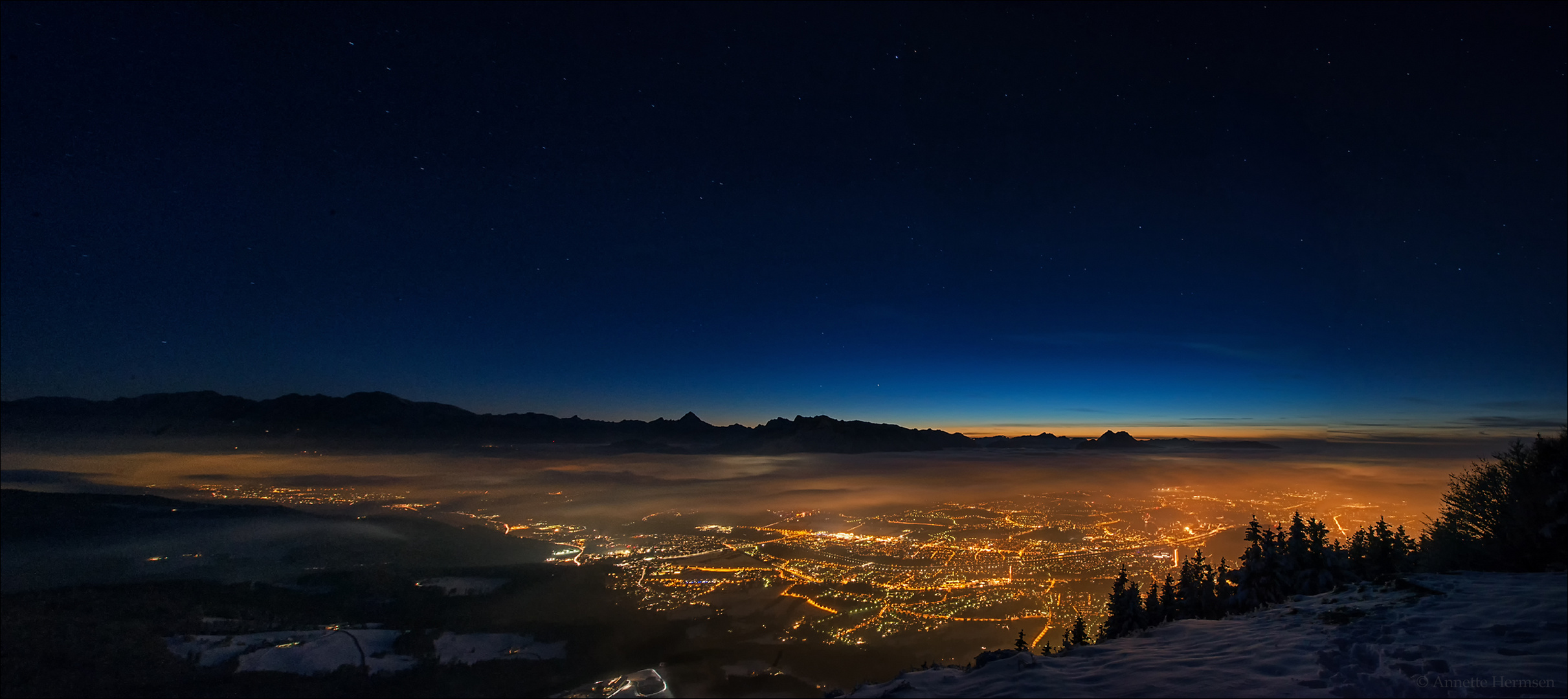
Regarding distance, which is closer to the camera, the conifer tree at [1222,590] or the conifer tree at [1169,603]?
the conifer tree at [1222,590]

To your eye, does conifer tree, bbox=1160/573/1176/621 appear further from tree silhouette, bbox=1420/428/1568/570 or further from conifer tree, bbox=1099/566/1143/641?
tree silhouette, bbox=1420/428/1568/570

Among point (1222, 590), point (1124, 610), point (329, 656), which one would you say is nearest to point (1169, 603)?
point (1222, 590)

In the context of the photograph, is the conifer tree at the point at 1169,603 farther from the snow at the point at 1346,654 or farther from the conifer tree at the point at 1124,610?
the snow at the point at 1346,654

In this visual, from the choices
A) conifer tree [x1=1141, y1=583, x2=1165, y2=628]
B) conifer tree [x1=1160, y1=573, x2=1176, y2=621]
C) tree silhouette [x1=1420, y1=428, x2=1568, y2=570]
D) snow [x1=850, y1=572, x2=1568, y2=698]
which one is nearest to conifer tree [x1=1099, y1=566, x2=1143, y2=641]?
conifer tree [x1=1141, y1=583, x2=1165, y2=628]

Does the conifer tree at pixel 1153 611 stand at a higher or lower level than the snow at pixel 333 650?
higher

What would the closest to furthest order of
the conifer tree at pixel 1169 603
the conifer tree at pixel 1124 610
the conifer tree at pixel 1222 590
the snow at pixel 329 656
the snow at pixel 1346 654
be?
the snow at pixel 1346 654, the conifer tree at pixel 1222 590, the conifer tree at pixel 1124 610, the conifer tree at pixel 1169 603, the snow at pixel 329 656

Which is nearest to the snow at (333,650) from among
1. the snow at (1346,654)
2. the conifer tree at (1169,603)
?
the conifer tree at (1169,603)

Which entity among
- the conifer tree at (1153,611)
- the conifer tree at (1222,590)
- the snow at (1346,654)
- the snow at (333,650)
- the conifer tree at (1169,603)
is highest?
the snow at (1346,654)

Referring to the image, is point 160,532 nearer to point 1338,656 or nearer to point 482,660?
point 482,660
